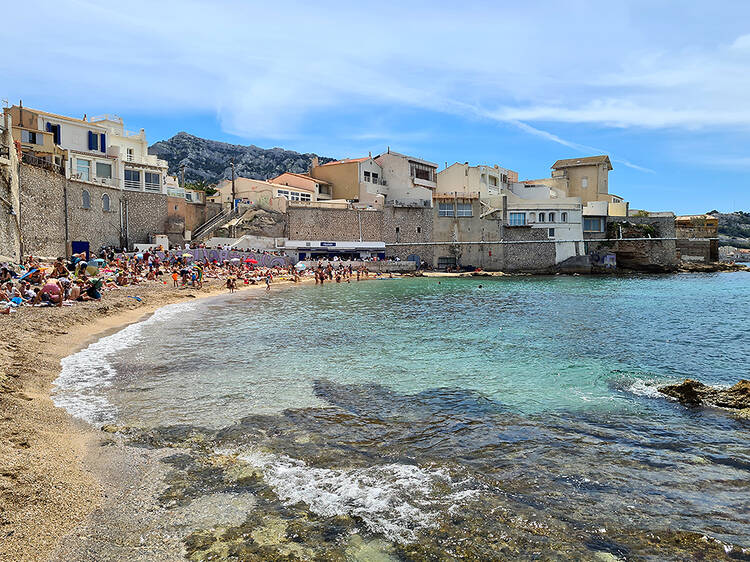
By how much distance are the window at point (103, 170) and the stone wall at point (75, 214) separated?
195 centimetres

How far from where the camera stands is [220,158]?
126 meters

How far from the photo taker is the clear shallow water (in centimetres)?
453

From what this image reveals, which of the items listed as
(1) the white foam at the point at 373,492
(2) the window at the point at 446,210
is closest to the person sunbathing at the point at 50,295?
(1) the white foam at the point at 373,492

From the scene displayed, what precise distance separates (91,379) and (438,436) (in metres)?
7.10

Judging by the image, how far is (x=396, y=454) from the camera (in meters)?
6.37

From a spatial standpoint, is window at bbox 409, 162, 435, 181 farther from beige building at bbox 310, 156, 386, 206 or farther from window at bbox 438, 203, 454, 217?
window at bbox 438, 203, 454, 217

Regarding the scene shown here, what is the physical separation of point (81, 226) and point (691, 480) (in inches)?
1506

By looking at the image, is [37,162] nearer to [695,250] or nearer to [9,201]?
[9,201]

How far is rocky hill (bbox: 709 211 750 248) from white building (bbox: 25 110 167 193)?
13411 cm

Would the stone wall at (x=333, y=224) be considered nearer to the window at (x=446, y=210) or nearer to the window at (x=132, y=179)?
the window at (x=446, y=210)

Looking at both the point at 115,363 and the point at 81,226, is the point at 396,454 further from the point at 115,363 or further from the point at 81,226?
the point at 81,226

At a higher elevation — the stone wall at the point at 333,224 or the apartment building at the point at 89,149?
the apartment building at the point at 89,149

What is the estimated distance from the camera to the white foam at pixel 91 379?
7.62 m

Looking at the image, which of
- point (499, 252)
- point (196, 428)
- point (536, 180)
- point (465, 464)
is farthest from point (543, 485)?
point (536, 180)
